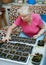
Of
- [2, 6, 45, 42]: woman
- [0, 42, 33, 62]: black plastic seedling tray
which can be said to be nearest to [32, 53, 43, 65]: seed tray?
[0, 42, 33, 62]: black plastic seedling tray

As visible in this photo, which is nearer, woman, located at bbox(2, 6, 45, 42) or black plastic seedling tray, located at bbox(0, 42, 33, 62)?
black plastic seedling tray, located at bbox(0, 42, 33, 62)

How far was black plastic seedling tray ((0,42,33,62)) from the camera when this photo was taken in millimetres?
1484

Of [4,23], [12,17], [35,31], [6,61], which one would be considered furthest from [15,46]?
[4,23]

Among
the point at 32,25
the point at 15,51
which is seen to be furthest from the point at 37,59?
the point at 32,25

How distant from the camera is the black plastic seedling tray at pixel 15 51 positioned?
1.48 m

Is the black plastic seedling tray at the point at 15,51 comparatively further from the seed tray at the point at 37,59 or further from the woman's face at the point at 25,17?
the woman's face at the point at 25,17

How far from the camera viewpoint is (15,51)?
62.6 inches

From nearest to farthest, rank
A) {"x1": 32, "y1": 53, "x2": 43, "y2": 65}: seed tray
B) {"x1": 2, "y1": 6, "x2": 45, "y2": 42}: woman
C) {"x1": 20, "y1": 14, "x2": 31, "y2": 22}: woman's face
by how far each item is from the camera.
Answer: {"x1": 32, "y1": 53, "x2": 43, "y2": 65}: seed tray < {"x1": 20, "y1": 14, "x2": 31, "y2": 22}: woman's face < {"x1": 2, "y1": 6, "x2": 45, "y2": 42}: woman

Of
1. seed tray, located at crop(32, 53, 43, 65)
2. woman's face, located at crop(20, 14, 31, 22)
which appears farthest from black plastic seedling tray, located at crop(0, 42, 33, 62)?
woman's face, located at crop(20, 14, 31, 22)

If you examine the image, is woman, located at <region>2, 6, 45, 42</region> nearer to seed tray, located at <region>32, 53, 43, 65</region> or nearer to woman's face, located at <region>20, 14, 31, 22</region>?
woman's face, located at <region>20, 14, 31, 22</region>

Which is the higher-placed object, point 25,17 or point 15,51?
point 25,17

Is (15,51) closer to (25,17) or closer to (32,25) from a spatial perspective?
(25,17)

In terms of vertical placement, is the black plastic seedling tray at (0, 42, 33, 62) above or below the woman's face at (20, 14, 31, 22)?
below

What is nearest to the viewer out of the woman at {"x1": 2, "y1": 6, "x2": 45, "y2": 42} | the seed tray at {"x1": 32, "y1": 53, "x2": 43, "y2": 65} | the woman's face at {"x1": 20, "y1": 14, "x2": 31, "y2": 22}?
the seed tray at {"x1": 32, "y1": 53, "x2": 43, "y2": 65}
